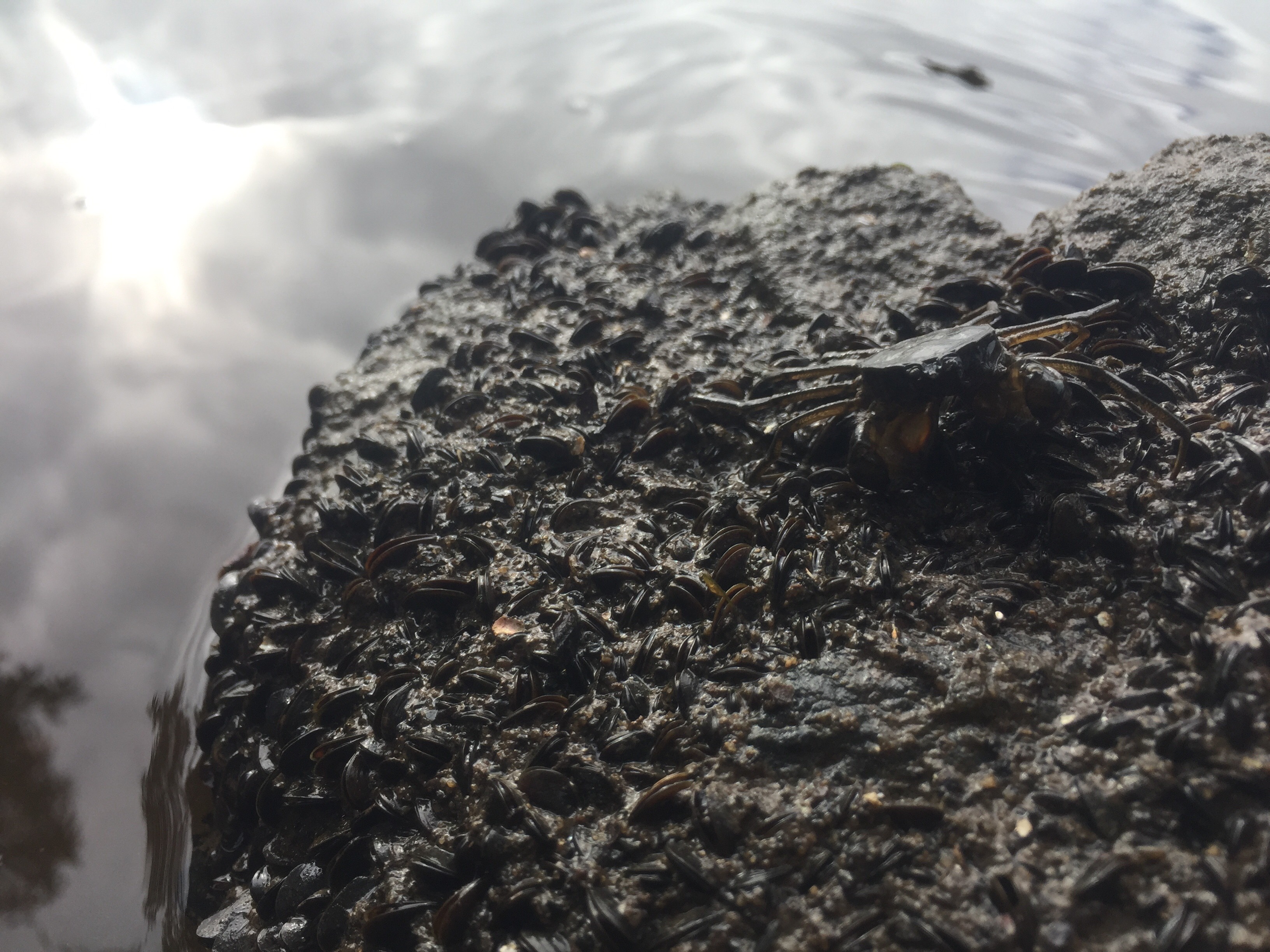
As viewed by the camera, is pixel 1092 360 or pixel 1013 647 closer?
pixel 1013 647

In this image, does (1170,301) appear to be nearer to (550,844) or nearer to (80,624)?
(550,844)

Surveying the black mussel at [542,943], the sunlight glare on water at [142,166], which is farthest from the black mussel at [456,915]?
the sunlight glare on water at [142,166]

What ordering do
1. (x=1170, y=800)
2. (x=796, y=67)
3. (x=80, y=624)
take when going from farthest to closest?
(x=796, y=67), (x=80, y=624), (x=1170, y=800)

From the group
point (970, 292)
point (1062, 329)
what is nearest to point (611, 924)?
point (1062, 329)

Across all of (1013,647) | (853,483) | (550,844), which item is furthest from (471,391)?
(1013,647)

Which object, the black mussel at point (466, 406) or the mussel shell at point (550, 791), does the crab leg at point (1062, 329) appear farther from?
the black mussel at point (466, 406)

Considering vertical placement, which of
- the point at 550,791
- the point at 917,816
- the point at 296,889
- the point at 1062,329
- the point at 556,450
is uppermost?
the point at 1062,329

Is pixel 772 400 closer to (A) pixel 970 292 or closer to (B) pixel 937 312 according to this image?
(B) pixel 937 312
